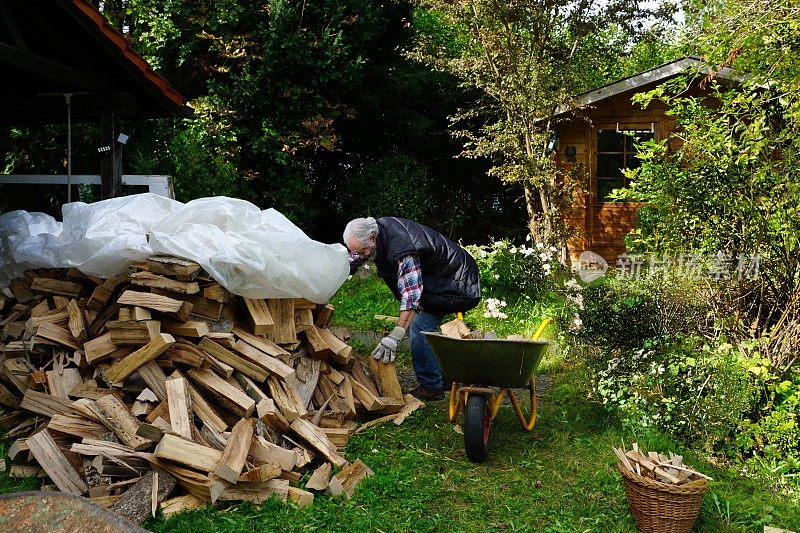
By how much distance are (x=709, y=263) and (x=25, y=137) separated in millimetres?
9602

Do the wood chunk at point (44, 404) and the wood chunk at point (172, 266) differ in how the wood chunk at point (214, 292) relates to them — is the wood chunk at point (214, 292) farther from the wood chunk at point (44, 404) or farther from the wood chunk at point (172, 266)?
the wood chunk at point (44, 404)

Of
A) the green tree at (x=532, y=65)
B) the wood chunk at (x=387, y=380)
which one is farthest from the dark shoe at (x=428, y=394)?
the green tree at (x=532, y=65)

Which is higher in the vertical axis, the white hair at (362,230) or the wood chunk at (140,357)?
the white hair at (362,230)

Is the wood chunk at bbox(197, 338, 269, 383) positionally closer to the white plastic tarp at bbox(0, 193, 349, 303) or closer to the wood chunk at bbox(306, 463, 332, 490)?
the white plastic tarp at bbox(0, 193, 349, 303)

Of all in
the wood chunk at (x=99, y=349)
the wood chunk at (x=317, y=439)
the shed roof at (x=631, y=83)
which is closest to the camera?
the wood chunk at (x=317, y=439)

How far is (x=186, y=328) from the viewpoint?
480 centimetres

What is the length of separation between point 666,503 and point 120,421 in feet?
9.61

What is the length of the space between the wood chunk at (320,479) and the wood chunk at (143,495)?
0.73 m

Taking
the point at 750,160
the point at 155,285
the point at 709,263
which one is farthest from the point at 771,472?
the point at 155,285

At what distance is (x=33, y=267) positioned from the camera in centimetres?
585

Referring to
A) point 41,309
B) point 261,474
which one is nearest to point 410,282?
point 261,474

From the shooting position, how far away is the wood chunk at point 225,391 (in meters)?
4.62

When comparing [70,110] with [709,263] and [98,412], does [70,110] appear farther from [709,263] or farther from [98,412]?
[709,263]

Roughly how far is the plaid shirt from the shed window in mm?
8136
